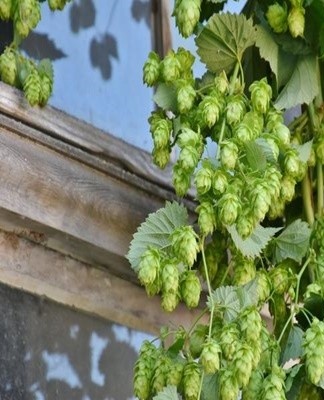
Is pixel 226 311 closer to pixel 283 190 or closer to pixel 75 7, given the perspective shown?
pixel 283 190

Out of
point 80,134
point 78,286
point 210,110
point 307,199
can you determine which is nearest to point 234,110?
point 210,110

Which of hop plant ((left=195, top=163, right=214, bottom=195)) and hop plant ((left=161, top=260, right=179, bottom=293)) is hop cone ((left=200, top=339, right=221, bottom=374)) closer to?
hop plant ((left=161, top=260, right=179, bottom=293))

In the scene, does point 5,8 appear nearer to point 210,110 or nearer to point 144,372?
point 210,110

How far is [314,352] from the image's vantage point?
184 cm

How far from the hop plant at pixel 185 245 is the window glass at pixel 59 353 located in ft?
1.38

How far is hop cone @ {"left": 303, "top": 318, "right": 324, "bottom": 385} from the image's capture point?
1.83 meters

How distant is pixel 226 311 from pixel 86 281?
1.57 ft

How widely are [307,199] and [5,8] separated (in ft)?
1.84

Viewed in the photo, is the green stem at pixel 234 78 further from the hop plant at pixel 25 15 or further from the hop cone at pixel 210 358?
the hop cone at pixel 210 358

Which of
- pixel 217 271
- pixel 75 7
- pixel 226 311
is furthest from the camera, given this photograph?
pixel 75 7

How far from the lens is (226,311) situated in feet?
6.31

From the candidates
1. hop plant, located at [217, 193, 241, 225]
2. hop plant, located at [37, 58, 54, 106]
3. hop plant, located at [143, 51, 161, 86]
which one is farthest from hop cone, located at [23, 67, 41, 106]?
hop plant, located at [217, 193, 241, 225]

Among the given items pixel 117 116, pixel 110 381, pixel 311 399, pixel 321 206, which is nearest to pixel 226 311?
pixel 311 399

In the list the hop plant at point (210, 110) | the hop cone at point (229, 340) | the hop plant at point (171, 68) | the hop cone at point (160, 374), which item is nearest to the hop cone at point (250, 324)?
the hop cone at point (229, 340)
